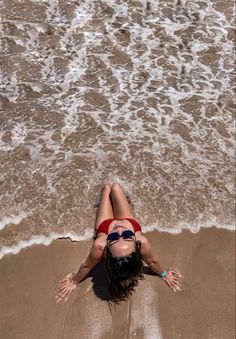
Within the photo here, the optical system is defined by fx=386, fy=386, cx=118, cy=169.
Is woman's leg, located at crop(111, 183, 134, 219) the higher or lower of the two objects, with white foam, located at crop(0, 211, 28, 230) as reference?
higher

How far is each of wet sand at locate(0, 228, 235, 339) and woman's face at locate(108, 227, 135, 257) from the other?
79 centimetres

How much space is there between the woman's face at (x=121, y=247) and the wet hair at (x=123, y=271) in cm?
4

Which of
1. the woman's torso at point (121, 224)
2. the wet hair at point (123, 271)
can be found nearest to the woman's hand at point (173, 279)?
the wet hair at point (123, 271)

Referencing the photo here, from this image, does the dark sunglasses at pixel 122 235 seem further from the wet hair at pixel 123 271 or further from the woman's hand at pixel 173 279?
the woman's hand at pixel 173 279

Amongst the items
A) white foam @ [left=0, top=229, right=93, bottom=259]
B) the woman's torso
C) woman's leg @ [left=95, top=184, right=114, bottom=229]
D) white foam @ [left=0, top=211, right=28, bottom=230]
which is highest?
the woman's torso

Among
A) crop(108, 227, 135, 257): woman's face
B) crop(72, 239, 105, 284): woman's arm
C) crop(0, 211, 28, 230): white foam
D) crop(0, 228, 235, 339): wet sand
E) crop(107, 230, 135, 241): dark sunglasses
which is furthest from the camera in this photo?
crop(0, 211, 28, 230): white foam

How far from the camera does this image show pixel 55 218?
4.91 metres

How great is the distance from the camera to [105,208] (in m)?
4.93

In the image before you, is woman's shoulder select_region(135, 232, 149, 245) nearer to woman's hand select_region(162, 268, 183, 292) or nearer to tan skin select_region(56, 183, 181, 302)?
tan skin select_region(56, 183, 181, 302)

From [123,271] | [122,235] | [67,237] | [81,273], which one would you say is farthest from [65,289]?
[122,235]

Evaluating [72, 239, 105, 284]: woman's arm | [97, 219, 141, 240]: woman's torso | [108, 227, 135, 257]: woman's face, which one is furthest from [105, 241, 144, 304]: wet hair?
[97, 219, 141, 240]: woman's torso

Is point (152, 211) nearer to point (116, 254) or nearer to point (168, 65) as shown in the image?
point (116, 254)

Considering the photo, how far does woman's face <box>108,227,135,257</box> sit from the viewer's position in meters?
3.85

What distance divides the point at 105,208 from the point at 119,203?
0.62 feet
